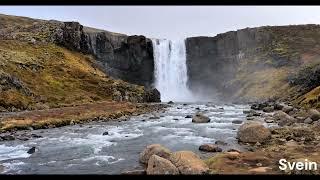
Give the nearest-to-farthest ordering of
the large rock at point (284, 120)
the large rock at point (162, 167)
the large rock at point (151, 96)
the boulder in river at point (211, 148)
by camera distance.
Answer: the large rock at point (162, 167), the boulder in river at point (211, 148), the large rock at point (284, 120), the large rock at point (151, 96)

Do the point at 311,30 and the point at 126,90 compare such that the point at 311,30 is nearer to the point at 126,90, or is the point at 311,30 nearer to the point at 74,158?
the point at 126,90

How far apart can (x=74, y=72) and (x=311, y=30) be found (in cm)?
8149

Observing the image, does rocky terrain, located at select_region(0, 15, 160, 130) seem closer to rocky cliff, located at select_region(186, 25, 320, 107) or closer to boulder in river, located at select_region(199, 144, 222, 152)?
rocky cliff, located at select_region(186, 25, 320, 107)

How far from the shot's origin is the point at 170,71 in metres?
106

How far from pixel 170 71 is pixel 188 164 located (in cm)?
9025

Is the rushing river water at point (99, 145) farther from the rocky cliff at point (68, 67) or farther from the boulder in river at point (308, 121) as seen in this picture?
the rocky cliff at point (68, 67)

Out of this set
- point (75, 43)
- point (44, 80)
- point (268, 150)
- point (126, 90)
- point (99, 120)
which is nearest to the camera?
point (268, 150)

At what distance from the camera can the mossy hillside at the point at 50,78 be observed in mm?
56981

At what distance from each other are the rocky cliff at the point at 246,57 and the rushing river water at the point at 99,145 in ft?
203

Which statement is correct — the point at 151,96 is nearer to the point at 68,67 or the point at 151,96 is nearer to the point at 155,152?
the point at 68,67

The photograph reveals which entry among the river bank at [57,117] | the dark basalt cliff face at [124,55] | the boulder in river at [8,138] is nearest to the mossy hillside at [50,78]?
the river bank at [57,117]

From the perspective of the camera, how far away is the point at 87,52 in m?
95.9
